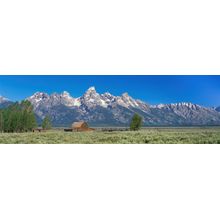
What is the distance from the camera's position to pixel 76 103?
1512cm

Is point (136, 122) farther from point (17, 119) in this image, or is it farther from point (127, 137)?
point (17, 119)

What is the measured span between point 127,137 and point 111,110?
26.1 inches

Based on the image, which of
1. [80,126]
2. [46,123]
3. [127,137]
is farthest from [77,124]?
[127,137]

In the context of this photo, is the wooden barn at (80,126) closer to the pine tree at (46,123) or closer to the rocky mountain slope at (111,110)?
the rocky mountain slope at (111,110)

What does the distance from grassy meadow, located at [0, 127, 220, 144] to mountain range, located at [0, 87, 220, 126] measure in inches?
7.5

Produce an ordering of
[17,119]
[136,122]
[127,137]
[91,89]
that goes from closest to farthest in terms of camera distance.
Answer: [127,137] → [91,89] → [136,122] → [17,119]

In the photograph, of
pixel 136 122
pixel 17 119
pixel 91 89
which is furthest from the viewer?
pixel 17 119

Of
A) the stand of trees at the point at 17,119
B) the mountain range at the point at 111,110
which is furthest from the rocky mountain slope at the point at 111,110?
the stand of trees at the point at 17,119

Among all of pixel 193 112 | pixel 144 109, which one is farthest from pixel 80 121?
pixel 193 112

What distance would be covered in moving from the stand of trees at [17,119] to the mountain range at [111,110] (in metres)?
0.17

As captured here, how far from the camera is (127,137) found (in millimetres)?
15023

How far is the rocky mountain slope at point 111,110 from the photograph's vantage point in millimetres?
15133
